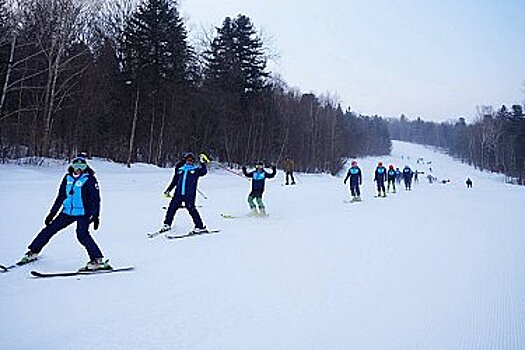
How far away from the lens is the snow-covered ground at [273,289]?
399cm

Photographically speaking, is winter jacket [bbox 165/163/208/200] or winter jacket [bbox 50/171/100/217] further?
winter jacket [bbox 165/163/208/200]

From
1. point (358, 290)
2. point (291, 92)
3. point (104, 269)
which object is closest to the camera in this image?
point (358, 290)

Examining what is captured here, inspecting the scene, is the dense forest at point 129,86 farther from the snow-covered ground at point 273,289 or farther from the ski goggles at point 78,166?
the ski goggles at point 78,166

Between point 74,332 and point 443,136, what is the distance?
7987 inches

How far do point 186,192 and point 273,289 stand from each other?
447 centimetres

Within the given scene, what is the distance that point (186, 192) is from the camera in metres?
9.25

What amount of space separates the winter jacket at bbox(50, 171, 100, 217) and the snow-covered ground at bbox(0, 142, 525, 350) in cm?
87

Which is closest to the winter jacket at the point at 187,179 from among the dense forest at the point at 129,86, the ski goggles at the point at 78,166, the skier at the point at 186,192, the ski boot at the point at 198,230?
the skier at the point at 186,192

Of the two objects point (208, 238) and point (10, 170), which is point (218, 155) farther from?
point (208, 238)

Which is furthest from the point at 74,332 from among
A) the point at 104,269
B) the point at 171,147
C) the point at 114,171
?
the point at 171,147

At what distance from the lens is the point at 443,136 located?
18712cm

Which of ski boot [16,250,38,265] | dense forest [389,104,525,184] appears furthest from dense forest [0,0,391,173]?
dense forest [389,104,525,184]

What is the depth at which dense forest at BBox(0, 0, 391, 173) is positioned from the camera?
21.8 m

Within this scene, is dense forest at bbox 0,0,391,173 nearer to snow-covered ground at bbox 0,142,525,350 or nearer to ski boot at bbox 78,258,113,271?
snow-covered ground at bbox 0,142,525,350
